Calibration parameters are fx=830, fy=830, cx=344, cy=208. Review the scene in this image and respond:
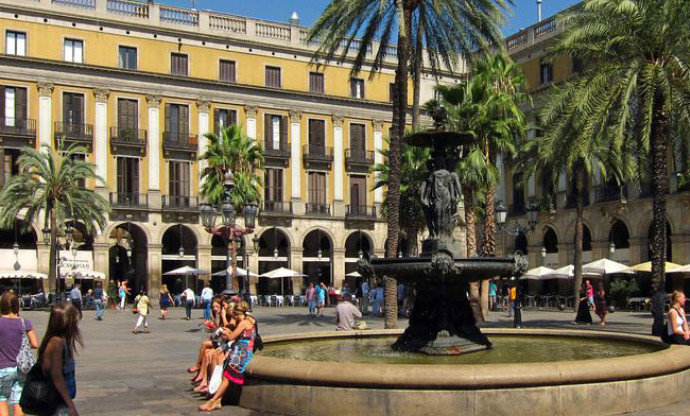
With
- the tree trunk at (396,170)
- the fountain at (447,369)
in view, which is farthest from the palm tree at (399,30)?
the fountain at (447,369)

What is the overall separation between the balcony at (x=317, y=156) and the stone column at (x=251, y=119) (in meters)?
3.64

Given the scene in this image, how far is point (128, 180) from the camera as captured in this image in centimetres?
4844

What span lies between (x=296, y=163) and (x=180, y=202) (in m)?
8.19

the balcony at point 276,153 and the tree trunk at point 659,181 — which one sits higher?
the balcony at point 276,153

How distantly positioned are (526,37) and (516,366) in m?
46.0

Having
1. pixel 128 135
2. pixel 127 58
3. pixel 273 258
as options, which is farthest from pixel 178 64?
pixel 273 258

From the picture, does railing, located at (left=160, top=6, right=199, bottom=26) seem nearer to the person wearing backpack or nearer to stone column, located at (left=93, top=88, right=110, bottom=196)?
stone column, located at (left=93, top=88, right=110, bottom=196)

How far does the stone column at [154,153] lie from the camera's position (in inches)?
1928

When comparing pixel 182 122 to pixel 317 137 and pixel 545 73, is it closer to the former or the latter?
pixel 317 137

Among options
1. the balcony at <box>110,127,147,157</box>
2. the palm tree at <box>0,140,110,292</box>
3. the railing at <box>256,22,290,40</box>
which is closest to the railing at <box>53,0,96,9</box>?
the balcony at <box>110,127,147,157</box>

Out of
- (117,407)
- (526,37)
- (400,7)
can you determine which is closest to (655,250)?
(400,7)

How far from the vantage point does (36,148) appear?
45656mm

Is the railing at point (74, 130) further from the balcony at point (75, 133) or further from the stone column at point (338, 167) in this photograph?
the stone column at point (338, 167)

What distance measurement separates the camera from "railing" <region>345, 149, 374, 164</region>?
2178 inches
